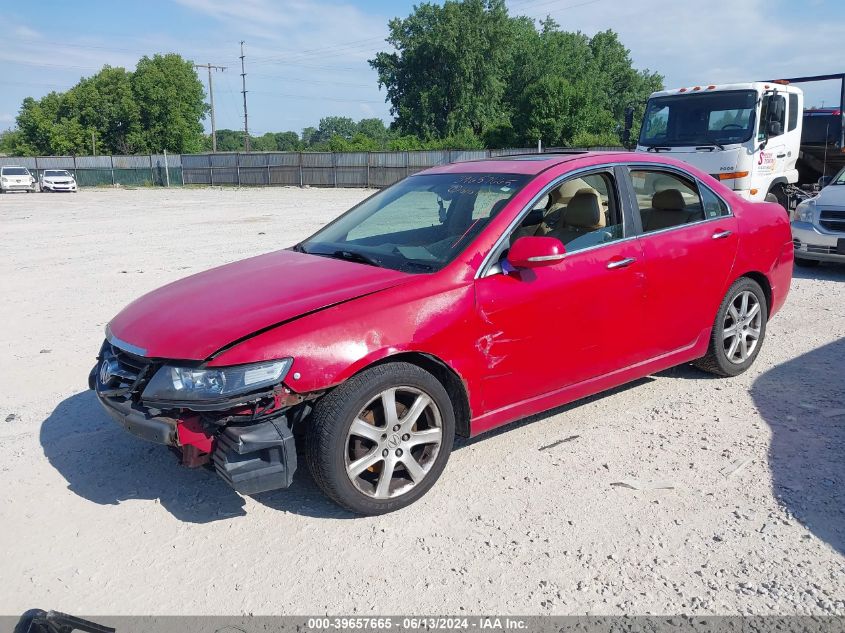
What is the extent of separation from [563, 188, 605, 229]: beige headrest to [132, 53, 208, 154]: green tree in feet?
243

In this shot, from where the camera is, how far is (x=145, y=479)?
3879 millimetres

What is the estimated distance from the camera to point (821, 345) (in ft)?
20.0

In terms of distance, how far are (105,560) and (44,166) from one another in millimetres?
60772

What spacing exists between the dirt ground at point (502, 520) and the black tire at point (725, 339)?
0.44 feet

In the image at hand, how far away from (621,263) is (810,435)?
61.1 inches

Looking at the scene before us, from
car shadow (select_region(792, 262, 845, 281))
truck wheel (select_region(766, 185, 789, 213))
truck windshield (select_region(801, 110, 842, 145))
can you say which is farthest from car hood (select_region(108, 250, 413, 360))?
truck windshield (select_region(801, 110, 842, 145))

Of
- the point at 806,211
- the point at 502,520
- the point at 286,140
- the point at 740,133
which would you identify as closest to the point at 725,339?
the point at 502,520

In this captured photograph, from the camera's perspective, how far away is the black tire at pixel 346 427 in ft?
10.6

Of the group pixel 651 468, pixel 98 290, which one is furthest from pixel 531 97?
pixel 651 468

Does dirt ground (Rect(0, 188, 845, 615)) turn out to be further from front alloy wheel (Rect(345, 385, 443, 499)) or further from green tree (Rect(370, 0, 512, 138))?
green tree (Rect(370, 0, 512, 138))

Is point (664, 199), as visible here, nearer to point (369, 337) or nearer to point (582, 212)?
point (582, 212)

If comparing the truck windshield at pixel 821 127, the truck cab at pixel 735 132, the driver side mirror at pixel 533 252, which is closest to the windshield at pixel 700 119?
the truck cab at pixel 735 132

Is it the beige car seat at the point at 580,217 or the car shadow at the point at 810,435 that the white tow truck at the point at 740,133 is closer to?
the car shadow at the point at 810,435

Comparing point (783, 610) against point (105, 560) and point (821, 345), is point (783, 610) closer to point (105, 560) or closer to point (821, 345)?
point (105, 560)
